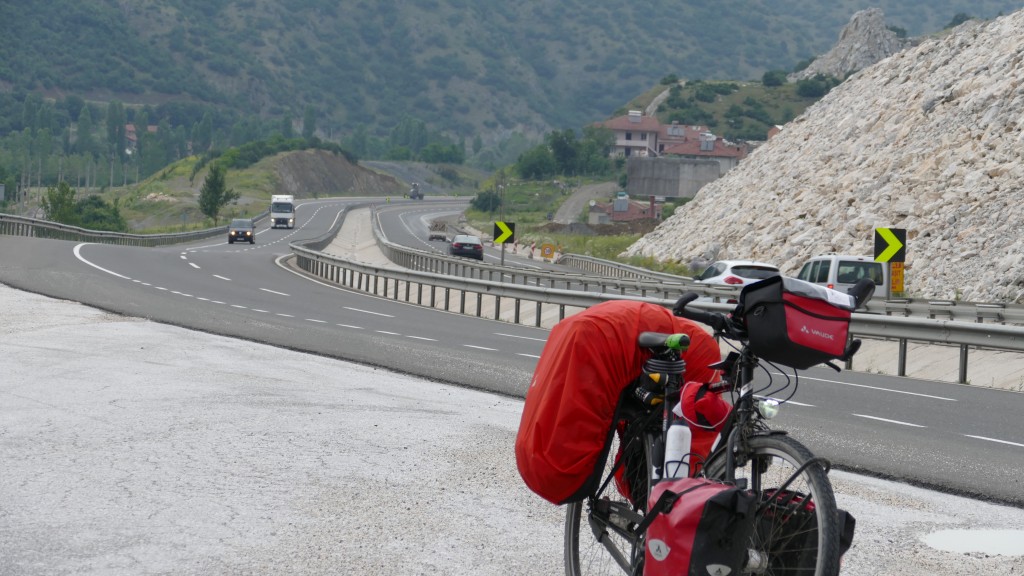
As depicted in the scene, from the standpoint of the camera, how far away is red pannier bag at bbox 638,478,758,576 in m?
4.03

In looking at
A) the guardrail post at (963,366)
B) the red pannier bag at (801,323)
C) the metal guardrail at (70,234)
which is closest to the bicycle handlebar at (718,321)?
the red pannier bag at (801,323)

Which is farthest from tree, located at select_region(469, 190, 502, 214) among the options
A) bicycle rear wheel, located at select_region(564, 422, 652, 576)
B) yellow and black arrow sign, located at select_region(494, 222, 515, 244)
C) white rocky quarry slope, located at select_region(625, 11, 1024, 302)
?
bicycle rear wheel, located at select_region(564, 422, 652, 576)

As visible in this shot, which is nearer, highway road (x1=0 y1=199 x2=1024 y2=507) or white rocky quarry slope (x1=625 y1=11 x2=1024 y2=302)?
highway road (x1=0 y1=199 x2=1024 y2=507)

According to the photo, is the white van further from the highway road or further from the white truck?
the white truck

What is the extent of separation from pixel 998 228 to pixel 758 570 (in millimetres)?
36059

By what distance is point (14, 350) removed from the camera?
13.2 meters

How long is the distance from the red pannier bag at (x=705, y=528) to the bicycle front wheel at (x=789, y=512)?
54 mm

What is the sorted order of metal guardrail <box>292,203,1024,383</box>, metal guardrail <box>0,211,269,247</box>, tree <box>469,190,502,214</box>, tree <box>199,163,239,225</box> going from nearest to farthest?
metal guardrail <box>292,203,1024,383</box> < metal guardrail <box>0,211,269,247</box> < tree <box>199,163,239,225</box> < tree <box>469,190,502,214</box>

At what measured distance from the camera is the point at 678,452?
4449 millimetres

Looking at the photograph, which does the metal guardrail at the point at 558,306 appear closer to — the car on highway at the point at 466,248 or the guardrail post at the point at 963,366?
the guardrail post at the point at 963,366

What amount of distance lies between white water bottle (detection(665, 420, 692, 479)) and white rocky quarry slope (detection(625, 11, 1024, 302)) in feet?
102

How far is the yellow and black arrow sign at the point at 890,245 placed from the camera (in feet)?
80.0

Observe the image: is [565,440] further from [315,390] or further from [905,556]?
[315,390]

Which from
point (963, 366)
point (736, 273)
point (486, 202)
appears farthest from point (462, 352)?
point (486, 202)
